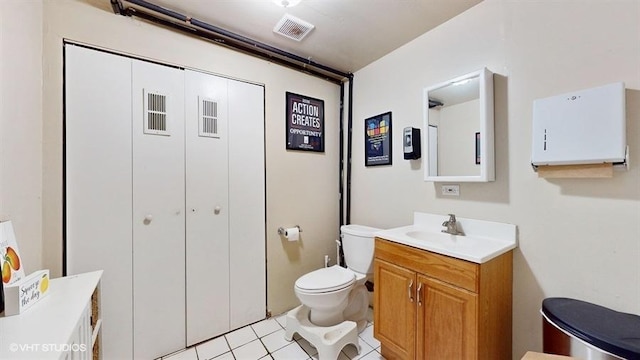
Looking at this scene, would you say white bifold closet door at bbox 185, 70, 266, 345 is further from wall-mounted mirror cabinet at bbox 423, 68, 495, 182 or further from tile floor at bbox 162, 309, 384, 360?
wall-mounted mirror cabinet at bbox 423, 68, 495, 182

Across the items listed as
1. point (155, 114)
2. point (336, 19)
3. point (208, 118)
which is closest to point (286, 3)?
point (336, 19)

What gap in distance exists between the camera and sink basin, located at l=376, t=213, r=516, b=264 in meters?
1.29

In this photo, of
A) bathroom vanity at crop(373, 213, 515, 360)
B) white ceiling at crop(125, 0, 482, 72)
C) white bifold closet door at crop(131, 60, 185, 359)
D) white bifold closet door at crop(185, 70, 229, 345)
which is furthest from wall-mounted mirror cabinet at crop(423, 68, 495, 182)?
white bifold closet door at crop(131, 60, 185, 359)

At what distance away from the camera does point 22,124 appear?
1173 mm

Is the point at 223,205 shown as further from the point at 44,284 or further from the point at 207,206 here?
the point at 44,284

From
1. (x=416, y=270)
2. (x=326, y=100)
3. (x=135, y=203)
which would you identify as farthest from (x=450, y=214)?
(x=135, y=203)

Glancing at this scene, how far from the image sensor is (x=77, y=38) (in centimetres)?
145

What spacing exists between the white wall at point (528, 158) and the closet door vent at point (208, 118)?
1.58 m

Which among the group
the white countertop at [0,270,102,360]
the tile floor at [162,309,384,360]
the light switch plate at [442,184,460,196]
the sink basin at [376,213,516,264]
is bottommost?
the tile floor at [162,309,384,360]

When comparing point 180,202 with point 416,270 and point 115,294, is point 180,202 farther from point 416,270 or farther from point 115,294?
point 416,270

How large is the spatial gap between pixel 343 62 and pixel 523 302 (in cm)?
227

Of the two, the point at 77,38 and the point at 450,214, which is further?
the point at 450,214

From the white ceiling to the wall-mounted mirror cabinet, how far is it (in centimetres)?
49

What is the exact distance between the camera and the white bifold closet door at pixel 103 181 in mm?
1449
